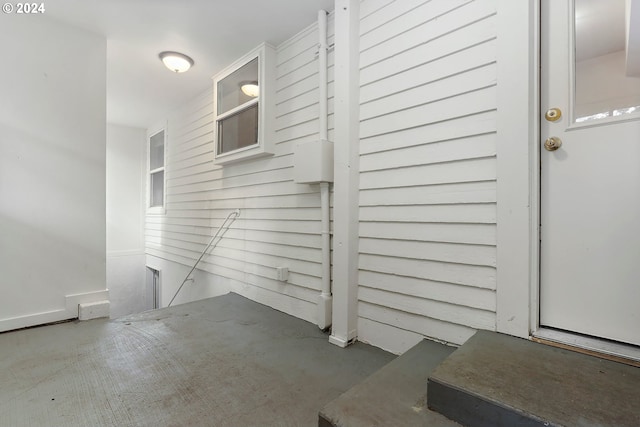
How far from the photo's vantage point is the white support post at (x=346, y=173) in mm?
2010

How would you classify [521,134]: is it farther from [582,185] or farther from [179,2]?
[179,2]

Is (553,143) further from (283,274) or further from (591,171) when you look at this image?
(283,274)

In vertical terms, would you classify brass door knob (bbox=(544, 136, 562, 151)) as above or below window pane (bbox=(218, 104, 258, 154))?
below

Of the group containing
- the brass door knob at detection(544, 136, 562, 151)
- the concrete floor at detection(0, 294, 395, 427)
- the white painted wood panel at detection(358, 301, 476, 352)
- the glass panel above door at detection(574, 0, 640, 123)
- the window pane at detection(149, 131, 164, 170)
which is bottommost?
the concrete floor at detection(0, 294, 395, 427)

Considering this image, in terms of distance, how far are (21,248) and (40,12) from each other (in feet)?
6.23

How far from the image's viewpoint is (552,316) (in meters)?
1.40

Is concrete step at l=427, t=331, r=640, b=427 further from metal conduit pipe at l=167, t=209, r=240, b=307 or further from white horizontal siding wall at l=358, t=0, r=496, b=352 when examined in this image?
metal conduit pipe at l=167, t=209, r=240, b=307

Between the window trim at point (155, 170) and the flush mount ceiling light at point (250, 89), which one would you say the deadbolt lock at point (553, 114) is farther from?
the window trim at point (155, 170)

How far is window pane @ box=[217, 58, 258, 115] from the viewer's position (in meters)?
3.00

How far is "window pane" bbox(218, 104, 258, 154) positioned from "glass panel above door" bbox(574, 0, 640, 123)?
2413mm

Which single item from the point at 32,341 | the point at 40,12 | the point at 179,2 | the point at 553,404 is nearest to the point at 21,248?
the point at 32,341

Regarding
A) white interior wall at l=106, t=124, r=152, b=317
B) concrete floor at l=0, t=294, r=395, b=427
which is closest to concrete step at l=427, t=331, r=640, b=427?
concrete floor at l=0, t=294, r=395, b=427

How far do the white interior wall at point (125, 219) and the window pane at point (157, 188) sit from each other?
1.06 ft

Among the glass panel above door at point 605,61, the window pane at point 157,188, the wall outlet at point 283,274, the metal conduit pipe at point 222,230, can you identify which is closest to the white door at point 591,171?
the glass panel above door at point 605,61
